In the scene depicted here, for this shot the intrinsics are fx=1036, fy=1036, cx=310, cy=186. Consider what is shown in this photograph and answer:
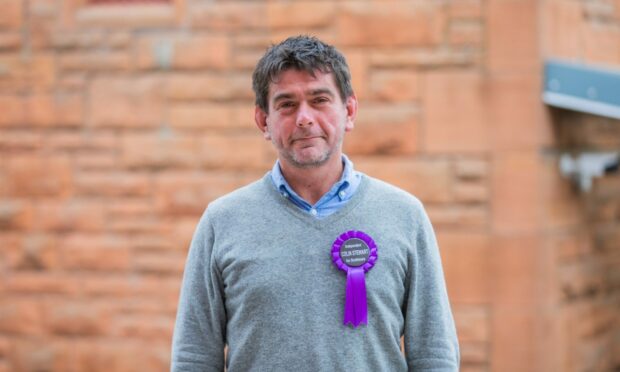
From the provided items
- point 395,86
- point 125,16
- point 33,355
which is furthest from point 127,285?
point 395,86

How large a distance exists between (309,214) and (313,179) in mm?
106

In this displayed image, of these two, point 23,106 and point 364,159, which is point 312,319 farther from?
point 23,106

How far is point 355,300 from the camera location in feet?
8.65

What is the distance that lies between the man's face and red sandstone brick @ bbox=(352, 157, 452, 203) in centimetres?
290

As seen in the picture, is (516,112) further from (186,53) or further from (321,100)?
(321,100)

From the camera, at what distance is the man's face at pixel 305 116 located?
8.95 feet

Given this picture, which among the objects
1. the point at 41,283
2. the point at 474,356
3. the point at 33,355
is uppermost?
the point at 41,283

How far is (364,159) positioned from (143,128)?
1.35 metres

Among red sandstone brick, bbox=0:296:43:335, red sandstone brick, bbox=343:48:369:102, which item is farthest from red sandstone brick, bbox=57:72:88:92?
red sandstone brick, bbox=343:48:369:102

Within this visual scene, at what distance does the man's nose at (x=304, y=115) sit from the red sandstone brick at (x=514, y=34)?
3.05m

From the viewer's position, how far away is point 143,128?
609 cm

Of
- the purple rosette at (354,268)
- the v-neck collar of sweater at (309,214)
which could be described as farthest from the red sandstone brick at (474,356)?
the purple rosette at (354,268)

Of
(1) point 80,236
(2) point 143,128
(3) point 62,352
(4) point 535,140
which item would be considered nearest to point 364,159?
(4) point 535,140

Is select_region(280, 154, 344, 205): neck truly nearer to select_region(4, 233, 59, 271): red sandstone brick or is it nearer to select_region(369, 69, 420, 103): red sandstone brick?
select_region(369, 69, 420, 103): red sandstone brick
